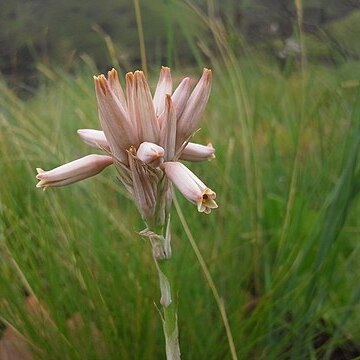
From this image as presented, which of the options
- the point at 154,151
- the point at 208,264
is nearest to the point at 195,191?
the point at 154,151

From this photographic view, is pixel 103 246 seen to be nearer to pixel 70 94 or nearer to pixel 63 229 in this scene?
pixel 63 229

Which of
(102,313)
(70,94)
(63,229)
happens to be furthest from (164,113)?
(70,94)

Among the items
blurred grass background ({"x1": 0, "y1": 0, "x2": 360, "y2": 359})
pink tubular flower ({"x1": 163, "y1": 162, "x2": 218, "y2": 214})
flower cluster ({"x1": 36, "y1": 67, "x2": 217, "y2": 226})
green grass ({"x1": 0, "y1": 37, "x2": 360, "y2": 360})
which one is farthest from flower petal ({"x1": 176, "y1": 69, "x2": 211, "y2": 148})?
blurred grass background ({"x1": 0, "y1": 0, "x2": 360, "y2": 359})

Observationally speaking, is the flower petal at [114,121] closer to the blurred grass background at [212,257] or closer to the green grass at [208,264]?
the green grass at [208,264]

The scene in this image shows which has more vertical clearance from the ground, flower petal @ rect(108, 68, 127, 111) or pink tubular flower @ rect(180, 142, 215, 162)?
flower petal @ rect(108, 68, 127, 111)

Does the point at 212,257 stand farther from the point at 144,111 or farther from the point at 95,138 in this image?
the point at 144,111

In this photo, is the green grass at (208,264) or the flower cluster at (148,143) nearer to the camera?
the flower cluster at (148,143)

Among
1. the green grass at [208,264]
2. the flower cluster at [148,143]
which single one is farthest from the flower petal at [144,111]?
the green grass at [208,264]

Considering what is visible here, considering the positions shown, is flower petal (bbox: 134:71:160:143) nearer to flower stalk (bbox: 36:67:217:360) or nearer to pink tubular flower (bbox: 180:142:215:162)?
flower stalk (bbox: 36:67:217:360)
